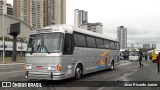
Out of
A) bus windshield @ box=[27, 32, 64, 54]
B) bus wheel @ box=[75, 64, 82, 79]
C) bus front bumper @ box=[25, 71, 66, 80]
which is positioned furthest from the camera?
bus wheel @ box=[75, 64, 82, 79]

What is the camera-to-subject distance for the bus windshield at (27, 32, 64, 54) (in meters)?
12.9

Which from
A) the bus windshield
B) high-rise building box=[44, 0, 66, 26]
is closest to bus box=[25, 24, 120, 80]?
the bus windshield

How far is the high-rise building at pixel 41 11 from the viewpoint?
82.7 meters

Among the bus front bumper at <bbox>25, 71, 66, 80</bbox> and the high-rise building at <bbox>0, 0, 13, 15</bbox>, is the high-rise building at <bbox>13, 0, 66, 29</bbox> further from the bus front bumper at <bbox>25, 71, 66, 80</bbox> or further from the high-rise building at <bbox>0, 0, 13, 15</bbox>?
the bus front bumper at <bbox>25, 71, 66, 80</bbox>

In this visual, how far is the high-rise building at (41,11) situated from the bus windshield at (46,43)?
2461 inches

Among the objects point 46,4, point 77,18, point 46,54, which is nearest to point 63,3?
point 46,4

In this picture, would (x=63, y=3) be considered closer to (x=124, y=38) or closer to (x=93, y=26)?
(x=93, y=26)

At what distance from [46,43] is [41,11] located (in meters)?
82.8

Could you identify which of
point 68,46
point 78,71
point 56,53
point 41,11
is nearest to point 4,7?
point 41,11

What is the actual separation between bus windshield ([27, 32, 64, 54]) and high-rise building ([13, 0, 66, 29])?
6252cm

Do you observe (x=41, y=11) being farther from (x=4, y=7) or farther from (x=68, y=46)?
(x=68, y=46)

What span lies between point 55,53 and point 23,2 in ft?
256

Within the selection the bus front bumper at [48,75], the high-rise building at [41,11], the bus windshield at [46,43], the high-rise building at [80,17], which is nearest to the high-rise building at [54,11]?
the high-rise building at [41,11]

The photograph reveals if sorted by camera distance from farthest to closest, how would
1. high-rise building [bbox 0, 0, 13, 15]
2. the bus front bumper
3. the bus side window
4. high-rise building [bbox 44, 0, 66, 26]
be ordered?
high-rise building [bbox 44, 0, 66, 26]
high-rise building [bbox 0, 0, 13, 15]
the bus side window
the bus front bumper
